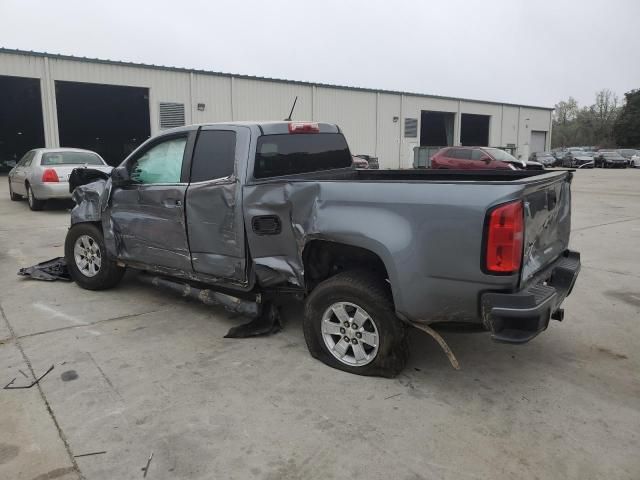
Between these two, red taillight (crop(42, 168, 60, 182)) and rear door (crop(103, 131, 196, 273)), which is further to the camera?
red taillight (crop(42, 168, 60, 182))

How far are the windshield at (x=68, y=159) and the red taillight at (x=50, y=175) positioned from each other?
376mm

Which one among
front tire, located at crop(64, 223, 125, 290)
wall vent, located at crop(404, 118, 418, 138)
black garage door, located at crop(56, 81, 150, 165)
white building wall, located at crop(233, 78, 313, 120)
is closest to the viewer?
front tire, located at crop(64, 223, 125, 290)

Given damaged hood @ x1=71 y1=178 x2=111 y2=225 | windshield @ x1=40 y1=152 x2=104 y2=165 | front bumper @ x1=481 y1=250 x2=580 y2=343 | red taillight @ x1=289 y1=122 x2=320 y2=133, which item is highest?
red taillight @ x1=289 y1=122 x2=320 y2=133

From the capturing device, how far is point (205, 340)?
14.4 ft

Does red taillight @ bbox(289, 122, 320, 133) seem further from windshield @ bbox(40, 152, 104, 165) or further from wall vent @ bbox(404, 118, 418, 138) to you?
wall vent @ bbox(404, 118, 418, 138)

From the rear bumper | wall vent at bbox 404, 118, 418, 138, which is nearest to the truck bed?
the rear bumper

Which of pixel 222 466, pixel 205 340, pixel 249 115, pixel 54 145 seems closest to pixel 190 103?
pixel 249 115

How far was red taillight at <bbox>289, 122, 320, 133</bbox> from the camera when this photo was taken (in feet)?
15.0

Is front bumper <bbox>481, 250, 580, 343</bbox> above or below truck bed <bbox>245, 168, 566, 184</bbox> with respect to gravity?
below

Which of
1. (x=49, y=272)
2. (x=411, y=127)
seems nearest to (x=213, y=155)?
(x=49, y=272)

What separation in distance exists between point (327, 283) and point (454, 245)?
105 centimetres

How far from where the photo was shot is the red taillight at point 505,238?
116 inches

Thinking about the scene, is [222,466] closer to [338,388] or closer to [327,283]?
[338,388]

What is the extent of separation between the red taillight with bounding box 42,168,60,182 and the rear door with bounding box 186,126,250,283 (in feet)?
28.7
